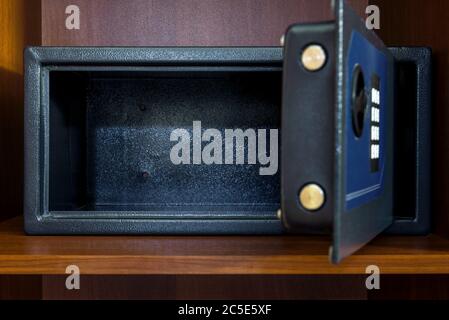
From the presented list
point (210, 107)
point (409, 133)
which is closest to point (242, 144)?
point (210, 107)

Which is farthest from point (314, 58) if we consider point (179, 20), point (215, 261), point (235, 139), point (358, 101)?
point (179, 20)

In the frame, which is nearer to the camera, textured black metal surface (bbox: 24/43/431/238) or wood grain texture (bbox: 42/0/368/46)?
textured black metal surface (bbox: 24/43/431/238)

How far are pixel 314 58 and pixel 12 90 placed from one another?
52cm

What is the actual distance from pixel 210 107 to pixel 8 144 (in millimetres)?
291

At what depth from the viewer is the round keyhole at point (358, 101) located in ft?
1.50

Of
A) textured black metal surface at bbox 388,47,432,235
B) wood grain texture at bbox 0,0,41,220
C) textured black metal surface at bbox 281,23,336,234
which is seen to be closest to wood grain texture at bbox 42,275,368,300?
wood grain texture at bbox 0,0,41,220

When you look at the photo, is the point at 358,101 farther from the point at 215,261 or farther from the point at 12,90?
the point at 12,90

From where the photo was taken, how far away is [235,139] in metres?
0.81

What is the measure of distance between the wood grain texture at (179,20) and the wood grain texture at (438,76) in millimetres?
207

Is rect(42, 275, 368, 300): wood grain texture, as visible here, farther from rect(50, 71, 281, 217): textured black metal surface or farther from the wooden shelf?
the wooden shelf

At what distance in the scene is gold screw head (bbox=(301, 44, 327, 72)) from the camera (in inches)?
18.6

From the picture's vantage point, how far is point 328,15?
908mm
